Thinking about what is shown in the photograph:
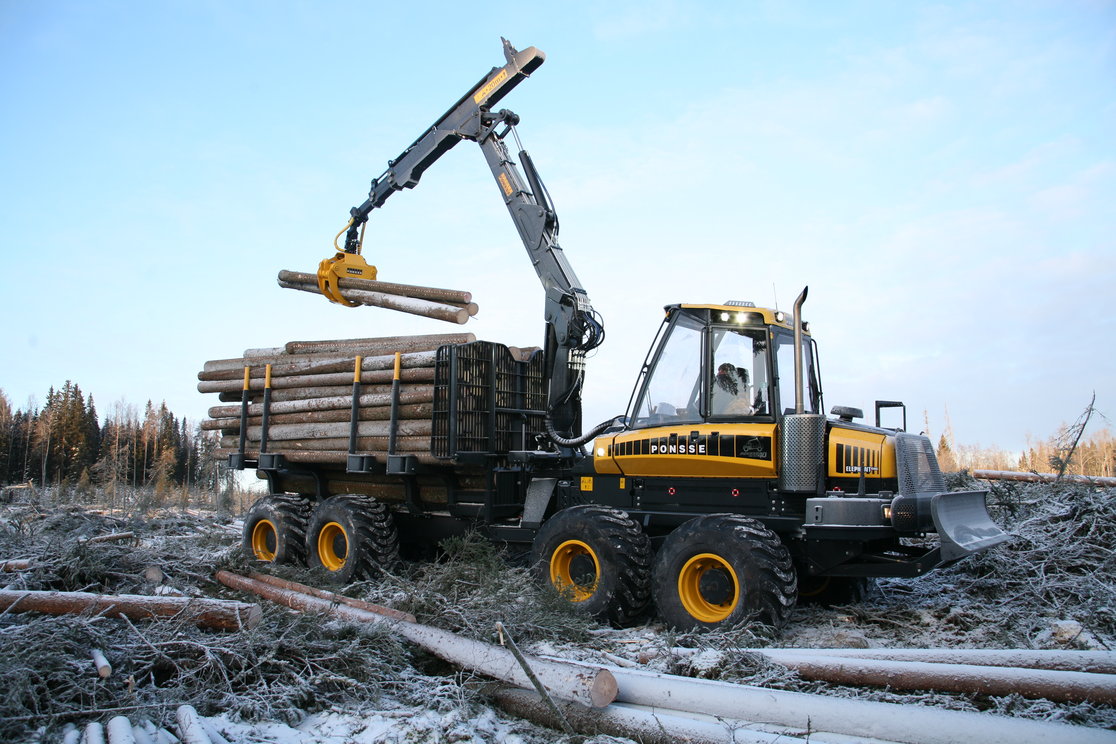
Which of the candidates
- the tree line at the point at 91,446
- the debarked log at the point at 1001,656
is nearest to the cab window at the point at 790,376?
the debarked log at the point at 1001,656

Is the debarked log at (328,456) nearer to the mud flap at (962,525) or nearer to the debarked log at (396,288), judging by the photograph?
the debarked log at (396,288)

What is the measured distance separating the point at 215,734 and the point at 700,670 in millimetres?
3103

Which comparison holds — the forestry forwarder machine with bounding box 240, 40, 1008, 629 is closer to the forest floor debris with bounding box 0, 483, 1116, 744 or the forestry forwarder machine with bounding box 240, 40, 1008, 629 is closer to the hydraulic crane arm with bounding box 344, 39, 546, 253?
the hydraulic crane arm with bounding box 344, 39, 546, 253

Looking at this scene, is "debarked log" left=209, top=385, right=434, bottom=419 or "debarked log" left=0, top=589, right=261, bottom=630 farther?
"debarked log" left=209, top=385, right=434, bottom=419

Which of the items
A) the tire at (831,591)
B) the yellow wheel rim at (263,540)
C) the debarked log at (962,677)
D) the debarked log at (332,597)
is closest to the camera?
the debarked log at (962,677)

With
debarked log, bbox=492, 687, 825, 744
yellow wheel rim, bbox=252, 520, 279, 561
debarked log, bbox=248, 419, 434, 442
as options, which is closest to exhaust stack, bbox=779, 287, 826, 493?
debarked log, bbox=492, 687, 825, 744

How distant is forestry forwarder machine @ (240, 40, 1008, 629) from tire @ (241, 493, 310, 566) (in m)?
0.03

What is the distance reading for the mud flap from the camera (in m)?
6.88

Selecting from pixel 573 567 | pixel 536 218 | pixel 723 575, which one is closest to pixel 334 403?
pixel 536 218

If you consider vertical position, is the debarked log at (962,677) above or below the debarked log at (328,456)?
below

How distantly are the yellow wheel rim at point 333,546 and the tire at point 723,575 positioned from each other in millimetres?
4675

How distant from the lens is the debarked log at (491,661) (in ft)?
16.2

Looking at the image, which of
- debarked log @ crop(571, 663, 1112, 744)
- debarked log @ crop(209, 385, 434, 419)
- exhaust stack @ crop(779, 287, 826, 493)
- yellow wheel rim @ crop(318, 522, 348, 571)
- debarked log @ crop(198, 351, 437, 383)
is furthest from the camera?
yellow wheel rim @ crop(318, 522, 348, 571)

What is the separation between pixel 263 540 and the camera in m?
11.4
